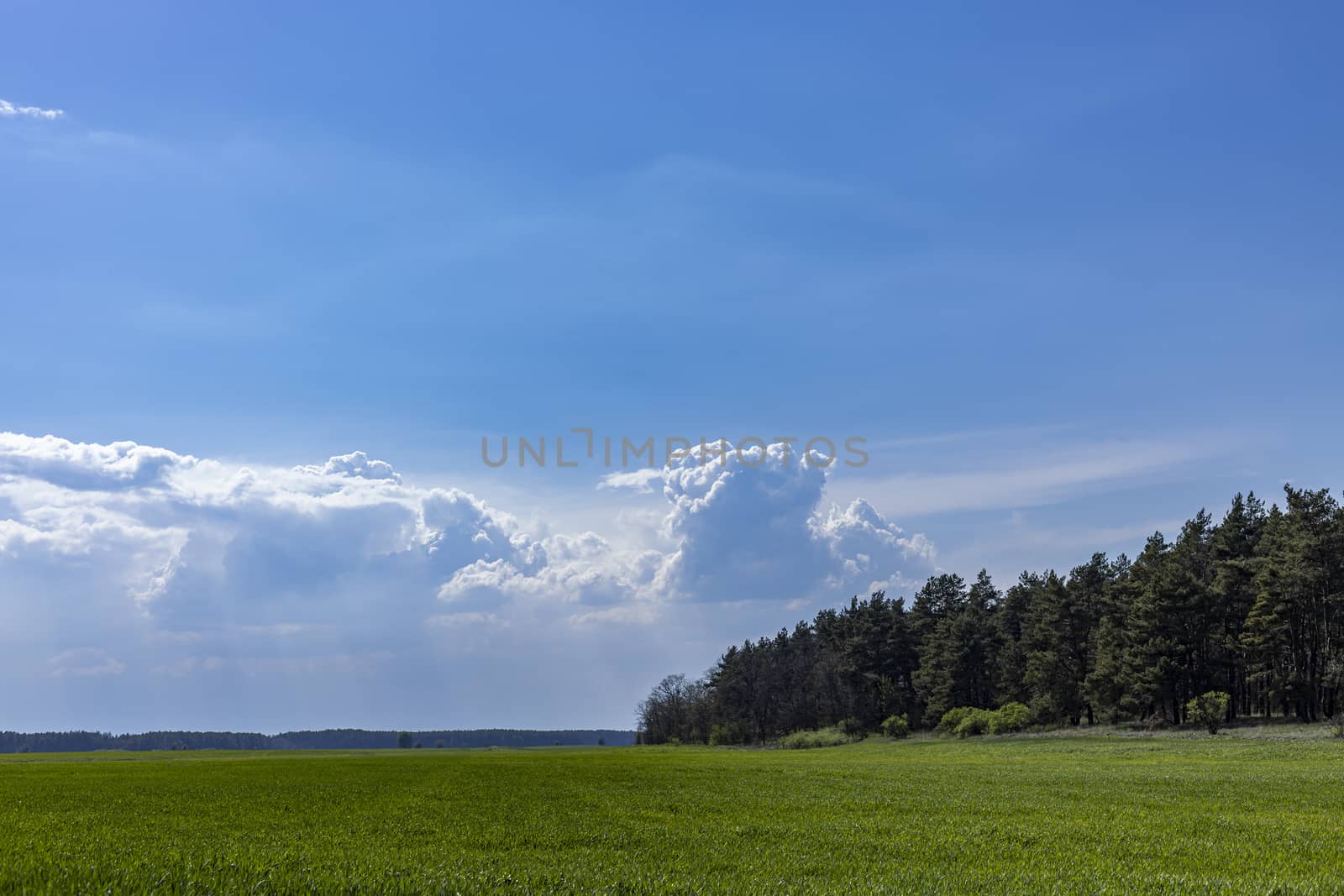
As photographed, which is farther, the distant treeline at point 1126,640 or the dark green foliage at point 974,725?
the dark green foliage at point 974,725

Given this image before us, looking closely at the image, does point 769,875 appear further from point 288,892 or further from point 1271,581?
point 1271,581

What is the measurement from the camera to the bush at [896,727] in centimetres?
11706

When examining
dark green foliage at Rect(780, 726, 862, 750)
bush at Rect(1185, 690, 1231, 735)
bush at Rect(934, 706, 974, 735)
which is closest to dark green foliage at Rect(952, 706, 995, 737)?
bush at Rect(934, 706, 974, 735)

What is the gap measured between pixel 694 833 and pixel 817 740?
105 metres

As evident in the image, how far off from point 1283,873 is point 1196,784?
22.6 m

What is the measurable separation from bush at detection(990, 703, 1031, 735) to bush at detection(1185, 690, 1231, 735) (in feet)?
66.6

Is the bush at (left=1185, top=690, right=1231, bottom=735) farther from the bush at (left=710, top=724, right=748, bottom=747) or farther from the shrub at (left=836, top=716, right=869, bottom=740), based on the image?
the bush at (left=710, top=724, right=748, bottom=747)

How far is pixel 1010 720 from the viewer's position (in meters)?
97.3

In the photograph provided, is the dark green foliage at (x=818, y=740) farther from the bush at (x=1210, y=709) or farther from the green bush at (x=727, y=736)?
the bush at (x=1210, y=709)

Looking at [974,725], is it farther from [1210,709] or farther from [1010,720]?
[1210,709]

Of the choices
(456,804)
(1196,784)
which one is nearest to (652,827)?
(456,804)

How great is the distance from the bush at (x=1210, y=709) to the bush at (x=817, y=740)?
4916 cm

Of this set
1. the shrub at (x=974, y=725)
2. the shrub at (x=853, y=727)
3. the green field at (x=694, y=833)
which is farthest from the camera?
the shrub at (x=853, y=727)

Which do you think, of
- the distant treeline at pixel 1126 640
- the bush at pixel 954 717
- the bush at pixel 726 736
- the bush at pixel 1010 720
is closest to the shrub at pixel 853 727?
the distant treeline at pixel 1126 640
